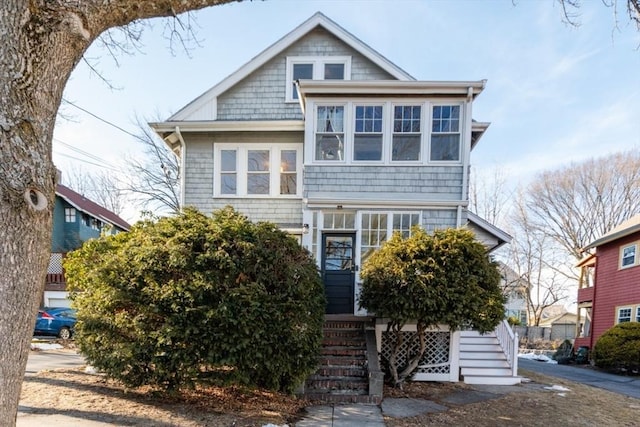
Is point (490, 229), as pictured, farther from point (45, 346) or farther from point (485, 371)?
point (45, 346)

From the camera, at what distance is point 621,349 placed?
11.3m

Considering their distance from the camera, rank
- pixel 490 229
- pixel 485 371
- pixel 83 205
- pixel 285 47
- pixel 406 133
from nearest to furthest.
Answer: pixel 485 371
pixel 406 133
pixel 490 229
pixel 285 47
pixel 83 205

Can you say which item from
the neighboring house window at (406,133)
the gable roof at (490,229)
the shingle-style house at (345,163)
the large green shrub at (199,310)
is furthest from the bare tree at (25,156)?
the gable roof at (490,229)

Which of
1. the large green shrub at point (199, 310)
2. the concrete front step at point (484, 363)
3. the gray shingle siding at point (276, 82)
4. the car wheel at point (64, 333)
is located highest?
the gray shingle siding at point (276, 82)

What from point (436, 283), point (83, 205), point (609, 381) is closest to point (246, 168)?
point (436, 283)

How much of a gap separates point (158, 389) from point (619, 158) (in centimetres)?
3001

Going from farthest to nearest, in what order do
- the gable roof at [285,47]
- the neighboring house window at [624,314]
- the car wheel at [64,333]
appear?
the car wheel at [64,333] → the neighboring house window at [624,314] → the gable roof at [285,47]

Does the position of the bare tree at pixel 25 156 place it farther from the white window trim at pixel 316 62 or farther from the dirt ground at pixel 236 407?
the white window trim at pixel 316 62

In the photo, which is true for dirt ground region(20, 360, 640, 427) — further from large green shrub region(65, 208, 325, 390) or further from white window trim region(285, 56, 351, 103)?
white window trim region(285, 56, 351, 103)

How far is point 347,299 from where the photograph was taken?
27.2 feet

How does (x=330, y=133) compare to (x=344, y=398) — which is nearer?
(x=344, y=398)

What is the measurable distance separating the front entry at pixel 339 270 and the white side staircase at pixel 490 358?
290 centimetres

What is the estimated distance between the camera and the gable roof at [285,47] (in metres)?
9.25

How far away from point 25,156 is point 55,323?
15021mm
